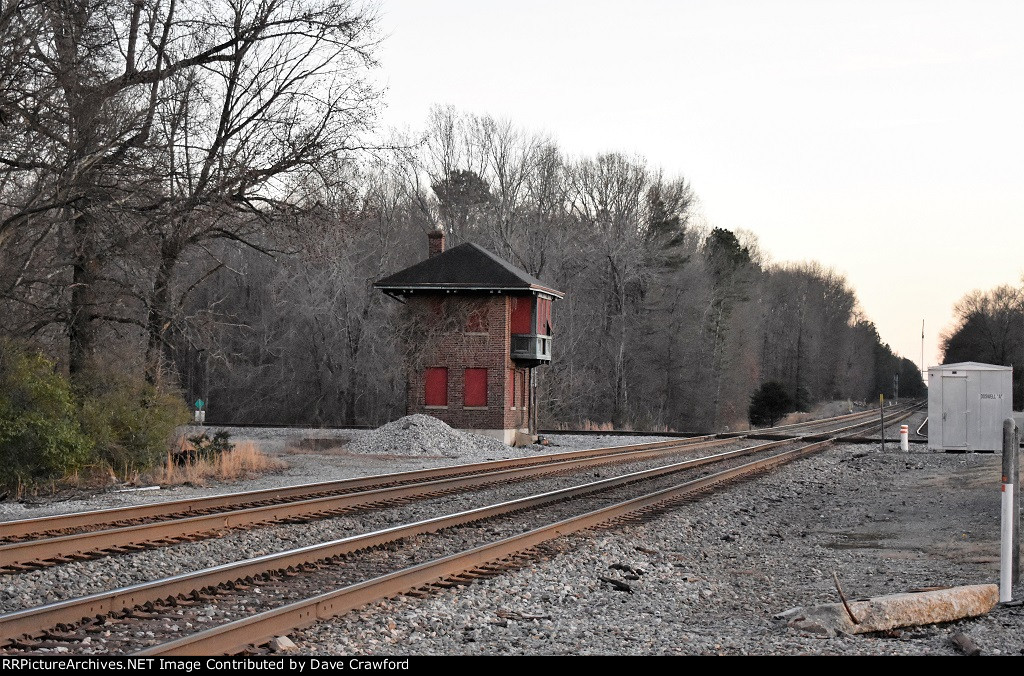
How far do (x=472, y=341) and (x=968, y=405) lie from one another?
52.6 ft

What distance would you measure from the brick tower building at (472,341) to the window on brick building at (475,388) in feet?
0.11

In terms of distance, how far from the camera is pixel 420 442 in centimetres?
3028

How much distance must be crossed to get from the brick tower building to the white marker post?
2665 cm

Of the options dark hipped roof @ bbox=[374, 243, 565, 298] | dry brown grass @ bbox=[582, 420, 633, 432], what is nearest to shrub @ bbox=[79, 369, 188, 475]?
dark hipped roof @ bbox=[374, 243, 565, 298]

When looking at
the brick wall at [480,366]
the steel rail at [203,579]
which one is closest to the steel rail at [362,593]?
the steel rail at [203,579]

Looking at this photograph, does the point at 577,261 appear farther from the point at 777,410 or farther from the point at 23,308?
the point at 23,308

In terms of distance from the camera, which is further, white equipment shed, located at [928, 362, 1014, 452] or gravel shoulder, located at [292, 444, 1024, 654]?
white equipment shed, located at [928, 362, 1014, 452]

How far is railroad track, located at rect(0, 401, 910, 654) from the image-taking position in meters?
6.96

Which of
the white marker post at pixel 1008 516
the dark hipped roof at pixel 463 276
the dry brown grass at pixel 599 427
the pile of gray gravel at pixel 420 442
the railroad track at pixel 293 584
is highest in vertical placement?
the dark hipped roof at pixel 463 276

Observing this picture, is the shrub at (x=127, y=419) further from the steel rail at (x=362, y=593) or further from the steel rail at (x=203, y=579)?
the steel rail at (x=362, y=593)

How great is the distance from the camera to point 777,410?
70688mm

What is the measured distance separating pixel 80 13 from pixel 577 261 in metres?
43.6

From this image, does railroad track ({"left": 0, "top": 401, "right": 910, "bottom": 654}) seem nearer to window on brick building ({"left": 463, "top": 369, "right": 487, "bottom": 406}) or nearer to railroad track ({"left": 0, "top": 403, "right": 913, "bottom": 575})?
railroad track ({"left": 0, "top": 403, "right": 913, "bottom": 575})

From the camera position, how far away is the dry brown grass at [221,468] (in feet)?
63.7
